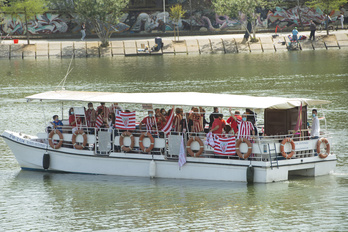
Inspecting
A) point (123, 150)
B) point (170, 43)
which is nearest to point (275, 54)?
point (170, 43)

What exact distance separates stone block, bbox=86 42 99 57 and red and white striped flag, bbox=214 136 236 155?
51.3m

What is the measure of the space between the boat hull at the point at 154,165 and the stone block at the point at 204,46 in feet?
159

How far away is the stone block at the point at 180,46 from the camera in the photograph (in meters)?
73.0

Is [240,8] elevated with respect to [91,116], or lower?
elevated

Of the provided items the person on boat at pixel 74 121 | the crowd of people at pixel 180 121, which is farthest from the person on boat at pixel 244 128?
the person on boat at pixel 74 121

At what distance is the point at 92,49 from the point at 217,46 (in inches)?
556

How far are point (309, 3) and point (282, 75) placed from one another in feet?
104

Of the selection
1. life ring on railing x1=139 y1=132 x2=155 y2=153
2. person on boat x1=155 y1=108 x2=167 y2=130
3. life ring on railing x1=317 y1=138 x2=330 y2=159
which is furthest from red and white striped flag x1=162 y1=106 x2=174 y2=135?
life ring on railing x1=317 y1=138 x2=330 y2=159

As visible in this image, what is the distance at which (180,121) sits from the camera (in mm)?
23594

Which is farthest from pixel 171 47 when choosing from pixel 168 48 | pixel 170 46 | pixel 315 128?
pixel 315 128

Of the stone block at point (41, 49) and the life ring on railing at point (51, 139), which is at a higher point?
the stone block at point (41, 49)

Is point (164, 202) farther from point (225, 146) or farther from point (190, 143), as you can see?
point (225, 146)

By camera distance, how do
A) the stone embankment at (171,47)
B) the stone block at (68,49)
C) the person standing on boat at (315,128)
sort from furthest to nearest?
1. the stone embankment at (171,47)
2. the stone block at (68,49)
3. the person standing on boat at (315,128)

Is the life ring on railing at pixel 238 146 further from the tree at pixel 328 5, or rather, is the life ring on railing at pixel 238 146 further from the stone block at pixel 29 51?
the tree at pixel 328 5
